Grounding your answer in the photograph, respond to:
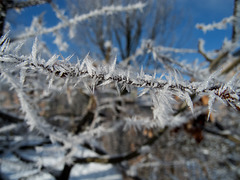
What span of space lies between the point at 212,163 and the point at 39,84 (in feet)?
11.5

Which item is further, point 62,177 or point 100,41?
point 100,41

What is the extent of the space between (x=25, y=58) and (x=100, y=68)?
0.10 meters

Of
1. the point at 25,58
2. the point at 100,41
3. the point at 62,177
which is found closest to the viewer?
the point at 25,58

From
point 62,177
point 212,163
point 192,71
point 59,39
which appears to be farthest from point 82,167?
point 212,163

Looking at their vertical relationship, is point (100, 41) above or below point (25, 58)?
above

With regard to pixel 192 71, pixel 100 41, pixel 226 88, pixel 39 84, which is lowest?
pixel 226 88

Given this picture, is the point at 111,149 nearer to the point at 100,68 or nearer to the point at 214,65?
the point at 214,65

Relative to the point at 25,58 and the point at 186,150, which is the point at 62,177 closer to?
the point at 25,58

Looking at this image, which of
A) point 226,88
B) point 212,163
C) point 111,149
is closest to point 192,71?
point 226,88

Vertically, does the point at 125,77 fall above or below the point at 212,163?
above

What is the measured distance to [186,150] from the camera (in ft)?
11.0

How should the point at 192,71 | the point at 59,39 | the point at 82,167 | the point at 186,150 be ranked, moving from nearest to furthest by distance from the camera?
the point at 192,71 → the point at 59,39 → the point at 82,167 → the point at 186,150

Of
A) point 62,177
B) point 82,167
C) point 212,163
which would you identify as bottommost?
point 212,163

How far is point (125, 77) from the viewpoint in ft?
0.68
